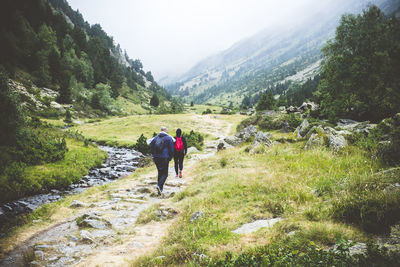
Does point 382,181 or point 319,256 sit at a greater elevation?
point 319,256

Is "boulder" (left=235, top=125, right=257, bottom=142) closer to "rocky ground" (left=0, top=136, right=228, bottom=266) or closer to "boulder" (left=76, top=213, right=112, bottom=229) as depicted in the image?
"rocky ground" (left=0, top=136, right=228, bottom=266)

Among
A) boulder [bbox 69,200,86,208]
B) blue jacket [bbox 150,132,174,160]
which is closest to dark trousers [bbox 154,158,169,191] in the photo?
blue jacket [bbox 150,132,174,160]

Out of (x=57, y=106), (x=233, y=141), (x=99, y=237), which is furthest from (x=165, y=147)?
(x=57, y=106)

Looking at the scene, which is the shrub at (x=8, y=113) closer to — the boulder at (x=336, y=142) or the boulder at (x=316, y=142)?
the boulder at (x=316, y=142)

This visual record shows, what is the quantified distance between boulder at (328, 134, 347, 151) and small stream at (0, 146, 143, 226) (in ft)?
53.7

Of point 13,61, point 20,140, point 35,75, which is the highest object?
point 13,61

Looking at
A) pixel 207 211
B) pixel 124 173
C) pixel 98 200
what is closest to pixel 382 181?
pixel 207 211

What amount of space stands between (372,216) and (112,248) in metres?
6.63

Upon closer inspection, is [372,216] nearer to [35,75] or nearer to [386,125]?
[386,125]

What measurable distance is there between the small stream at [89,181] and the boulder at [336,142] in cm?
1638

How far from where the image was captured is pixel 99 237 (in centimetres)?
656

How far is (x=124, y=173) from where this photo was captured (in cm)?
1862

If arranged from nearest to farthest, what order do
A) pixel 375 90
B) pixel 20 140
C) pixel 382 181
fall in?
1. pixel 382 181
2. pixel 20 140
3. pixel 375 90

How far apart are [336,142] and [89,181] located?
17.8m
